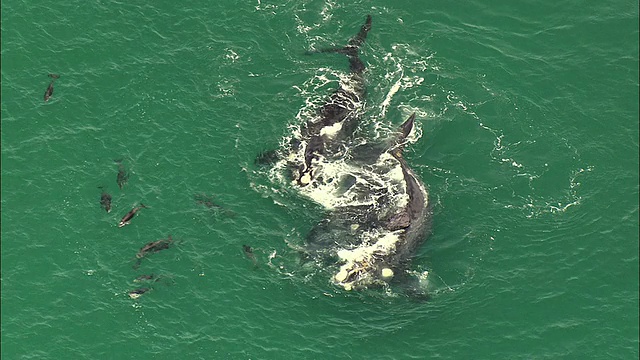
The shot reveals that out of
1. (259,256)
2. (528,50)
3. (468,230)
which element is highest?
(528,50)

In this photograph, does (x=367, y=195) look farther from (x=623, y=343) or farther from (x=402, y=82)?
(x=623, y=343)

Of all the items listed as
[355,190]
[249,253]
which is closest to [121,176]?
[249,253]

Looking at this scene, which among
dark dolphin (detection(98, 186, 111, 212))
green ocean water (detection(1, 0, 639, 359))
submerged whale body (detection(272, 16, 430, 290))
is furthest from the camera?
dark dolphin (detection(98, 186, 111, 212))

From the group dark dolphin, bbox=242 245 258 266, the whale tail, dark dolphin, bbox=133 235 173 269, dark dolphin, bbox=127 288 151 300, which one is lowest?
dark dolphin, bbox=127 288 151 300

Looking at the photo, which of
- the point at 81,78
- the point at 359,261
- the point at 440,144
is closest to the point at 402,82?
the point at 440,144

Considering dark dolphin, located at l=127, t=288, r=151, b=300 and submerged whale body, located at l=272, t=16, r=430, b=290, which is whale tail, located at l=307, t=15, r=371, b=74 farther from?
dark dolphin, located at l=127, t=288, r=151, b=300

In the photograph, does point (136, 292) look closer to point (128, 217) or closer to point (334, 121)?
point (128, 217)

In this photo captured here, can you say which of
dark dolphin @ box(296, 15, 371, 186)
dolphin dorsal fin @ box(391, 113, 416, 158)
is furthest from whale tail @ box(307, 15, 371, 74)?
dolphin dorsal fin @ box(391, 113, 416, 158)

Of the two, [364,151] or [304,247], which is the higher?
[364,151]
